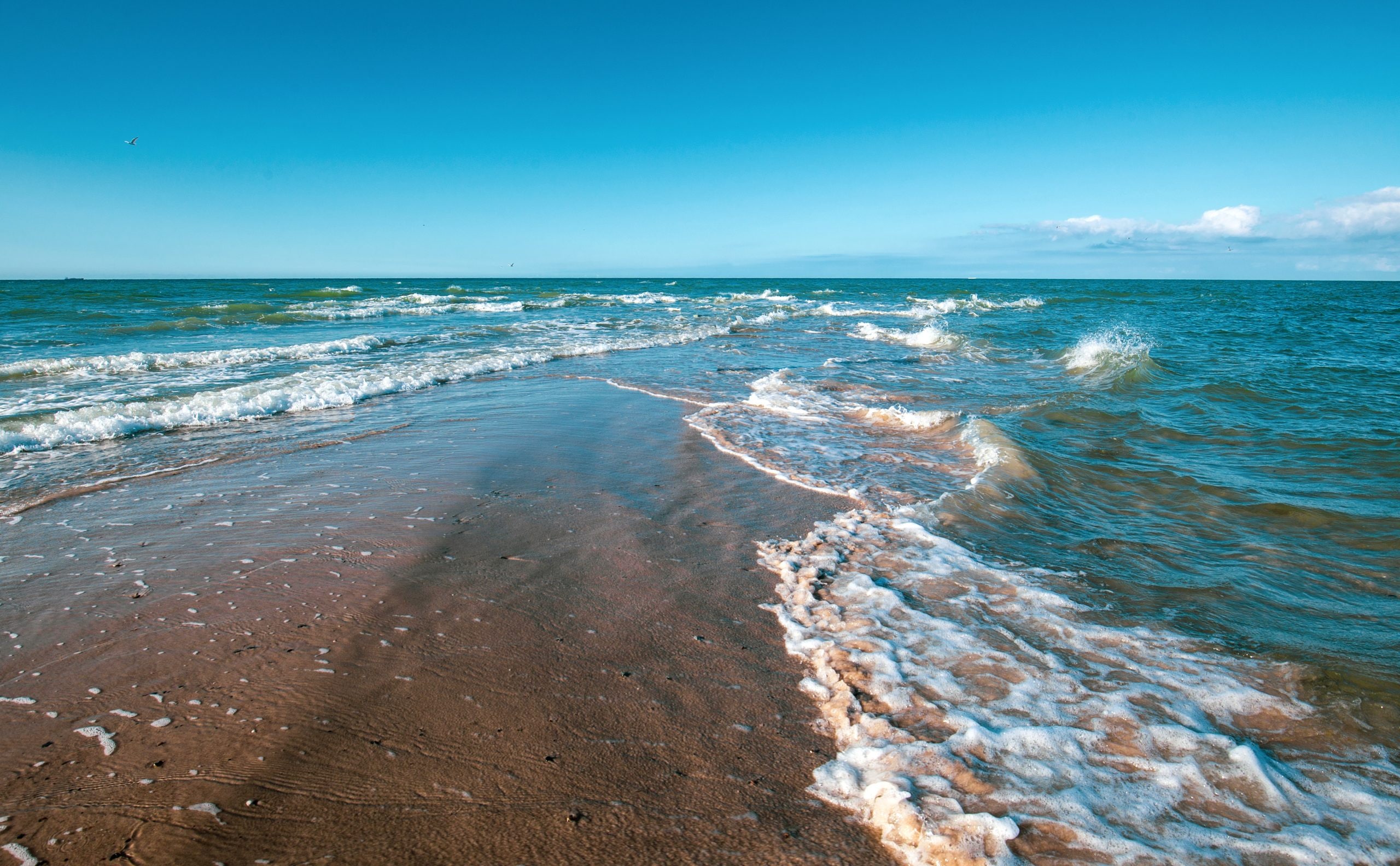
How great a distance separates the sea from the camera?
88.2 inches

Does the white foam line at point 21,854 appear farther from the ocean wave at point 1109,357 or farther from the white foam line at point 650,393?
the ocean wave at point 1109,357

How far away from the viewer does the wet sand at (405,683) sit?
6.54 feet

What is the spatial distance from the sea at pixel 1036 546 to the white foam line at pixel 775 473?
6 centimetres

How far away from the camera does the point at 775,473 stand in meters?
6.00

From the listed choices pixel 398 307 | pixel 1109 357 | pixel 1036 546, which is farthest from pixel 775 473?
pixel 398 307

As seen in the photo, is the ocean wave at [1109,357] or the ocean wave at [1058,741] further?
the ocean wave at [1109,357]

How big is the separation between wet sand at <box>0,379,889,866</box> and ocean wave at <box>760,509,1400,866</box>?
0.70 feet

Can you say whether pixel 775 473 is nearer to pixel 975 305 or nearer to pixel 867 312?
pixel 867 312

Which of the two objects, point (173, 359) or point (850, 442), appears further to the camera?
point (173, 359)

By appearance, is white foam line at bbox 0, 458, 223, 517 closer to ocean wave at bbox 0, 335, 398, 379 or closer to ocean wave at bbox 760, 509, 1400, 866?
ocean wave at bbox 760, 509, 1400, 866

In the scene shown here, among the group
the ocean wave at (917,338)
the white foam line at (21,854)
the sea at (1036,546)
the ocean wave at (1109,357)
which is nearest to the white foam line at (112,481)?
the sea at (1036,546)

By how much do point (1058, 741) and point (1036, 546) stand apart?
7.47ft

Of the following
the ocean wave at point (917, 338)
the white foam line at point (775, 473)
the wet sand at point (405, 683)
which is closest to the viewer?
the wet sand at point (405, 683)

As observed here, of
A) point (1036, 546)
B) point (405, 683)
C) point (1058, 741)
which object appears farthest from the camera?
point (1036, 546)
